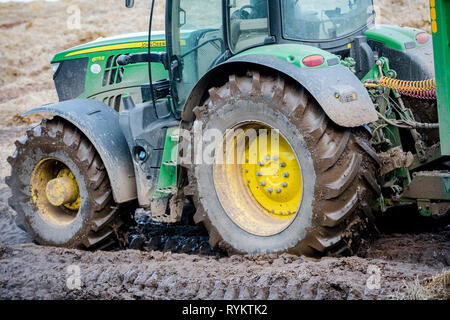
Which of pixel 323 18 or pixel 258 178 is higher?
pixel 323 18

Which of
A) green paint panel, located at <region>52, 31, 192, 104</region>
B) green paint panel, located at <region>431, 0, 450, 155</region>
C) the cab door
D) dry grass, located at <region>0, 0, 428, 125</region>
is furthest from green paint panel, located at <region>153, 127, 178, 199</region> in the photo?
dry grass, located at <region>0, 0, 428, 125</region>

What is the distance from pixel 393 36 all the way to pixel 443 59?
5.48 feet

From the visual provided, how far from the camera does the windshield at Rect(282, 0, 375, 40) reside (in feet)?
15.3

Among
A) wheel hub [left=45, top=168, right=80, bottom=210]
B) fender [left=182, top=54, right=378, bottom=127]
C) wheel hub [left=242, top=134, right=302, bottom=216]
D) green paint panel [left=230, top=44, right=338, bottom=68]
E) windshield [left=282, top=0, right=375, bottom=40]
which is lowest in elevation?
wheel hub [left=45, top=168, right=80, bottom=210]

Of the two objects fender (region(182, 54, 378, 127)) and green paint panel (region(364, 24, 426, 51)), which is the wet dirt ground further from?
green paint panel (region(364, 24, 426, 51))

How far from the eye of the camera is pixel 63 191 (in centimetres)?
557

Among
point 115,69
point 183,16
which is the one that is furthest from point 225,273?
point 115,69

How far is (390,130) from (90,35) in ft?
57.4

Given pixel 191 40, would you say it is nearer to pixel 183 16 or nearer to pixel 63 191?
pixel 183 16

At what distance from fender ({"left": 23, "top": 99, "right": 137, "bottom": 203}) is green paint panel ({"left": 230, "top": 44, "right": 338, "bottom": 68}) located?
1622 mm

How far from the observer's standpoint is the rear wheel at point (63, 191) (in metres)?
5.41

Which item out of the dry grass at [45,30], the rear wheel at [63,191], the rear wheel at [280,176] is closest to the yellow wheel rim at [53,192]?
the rear wheel at [63,191]
